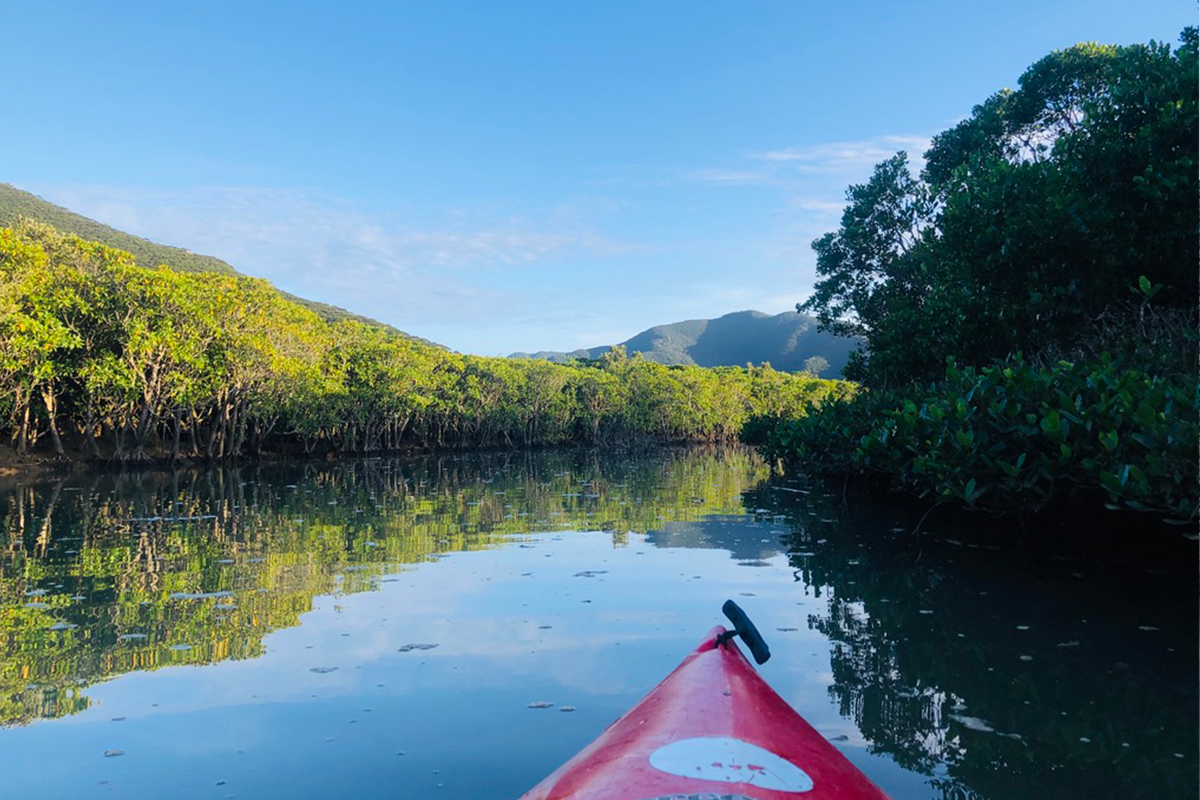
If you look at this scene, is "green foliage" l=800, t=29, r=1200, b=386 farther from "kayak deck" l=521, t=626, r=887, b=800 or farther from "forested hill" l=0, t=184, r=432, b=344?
"forested hill" l=0, t=184, r=432, b=344

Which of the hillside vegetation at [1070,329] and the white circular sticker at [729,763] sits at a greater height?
the hillside vegetation at [1070,329]

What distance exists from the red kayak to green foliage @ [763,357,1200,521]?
353 centimetres

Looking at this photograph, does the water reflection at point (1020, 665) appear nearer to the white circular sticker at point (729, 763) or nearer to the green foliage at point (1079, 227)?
the white circular sticker at point (729, 763)

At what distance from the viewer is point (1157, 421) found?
4914 millimetres

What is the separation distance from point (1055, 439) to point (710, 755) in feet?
18.1

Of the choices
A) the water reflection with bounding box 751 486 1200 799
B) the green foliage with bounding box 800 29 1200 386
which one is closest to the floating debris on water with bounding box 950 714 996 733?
the water reflection with bounding box 751 486 1200 799

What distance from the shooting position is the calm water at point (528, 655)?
3.63 meters

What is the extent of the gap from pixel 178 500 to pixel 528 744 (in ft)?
52.6

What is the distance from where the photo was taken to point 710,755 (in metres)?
2.41

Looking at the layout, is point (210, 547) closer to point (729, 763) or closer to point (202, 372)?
point (729, 763)

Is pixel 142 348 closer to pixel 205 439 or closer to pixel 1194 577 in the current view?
pixel 205 439

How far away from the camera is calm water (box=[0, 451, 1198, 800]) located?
363 cm

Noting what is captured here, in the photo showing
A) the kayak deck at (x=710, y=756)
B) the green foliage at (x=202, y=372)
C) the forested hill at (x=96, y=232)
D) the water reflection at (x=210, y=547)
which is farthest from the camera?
the forested hill at (x=96, y=232)

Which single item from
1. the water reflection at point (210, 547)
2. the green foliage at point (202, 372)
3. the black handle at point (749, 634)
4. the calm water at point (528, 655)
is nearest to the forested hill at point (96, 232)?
the green foliage at point (202, 372)
